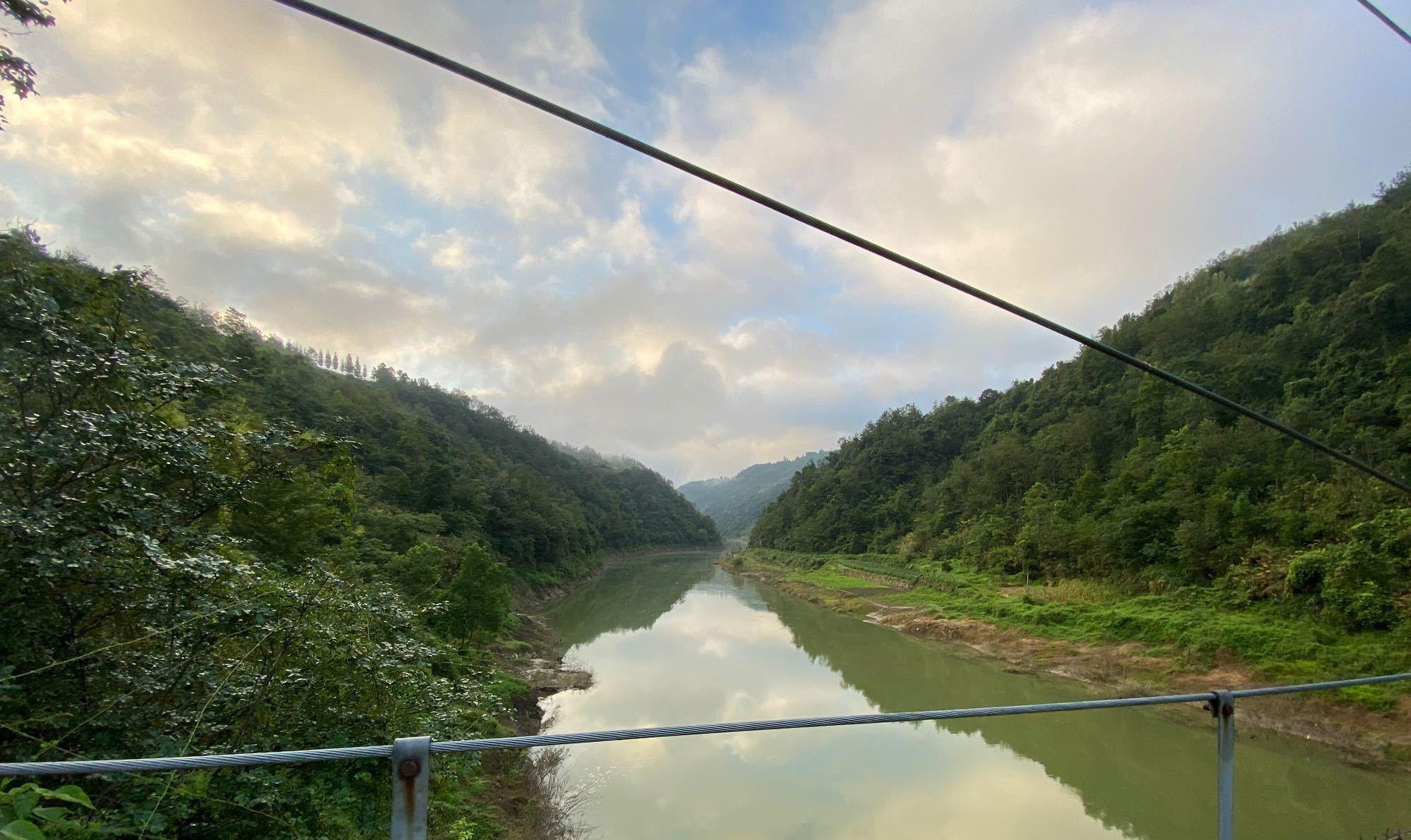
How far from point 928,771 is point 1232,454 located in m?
16.7

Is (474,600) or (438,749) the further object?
(474,600)

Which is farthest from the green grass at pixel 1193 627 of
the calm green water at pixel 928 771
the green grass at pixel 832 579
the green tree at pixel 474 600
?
the green tree at pixel 474 600

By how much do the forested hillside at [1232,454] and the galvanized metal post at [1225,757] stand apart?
14082 millimetres

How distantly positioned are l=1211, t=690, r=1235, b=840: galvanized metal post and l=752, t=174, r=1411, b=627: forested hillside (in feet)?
46.2

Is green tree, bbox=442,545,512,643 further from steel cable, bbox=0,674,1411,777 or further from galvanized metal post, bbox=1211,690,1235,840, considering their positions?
galvanized metal post, bbox=1211,690,1235,840

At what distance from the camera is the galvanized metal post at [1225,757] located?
1749 millimetres

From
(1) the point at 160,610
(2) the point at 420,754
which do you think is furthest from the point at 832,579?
Answer: (2) the point at 420,754

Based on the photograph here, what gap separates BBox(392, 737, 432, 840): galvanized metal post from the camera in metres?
1.20

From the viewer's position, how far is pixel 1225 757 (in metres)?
1.79

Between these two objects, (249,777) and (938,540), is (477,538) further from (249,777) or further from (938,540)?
(249,777)

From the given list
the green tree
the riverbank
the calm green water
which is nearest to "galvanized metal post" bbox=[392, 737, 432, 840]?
the calm green water

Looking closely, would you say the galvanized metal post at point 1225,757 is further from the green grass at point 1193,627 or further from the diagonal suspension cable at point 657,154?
the green grass at point 1193,627

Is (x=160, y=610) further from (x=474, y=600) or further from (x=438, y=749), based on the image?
(x=474, y=600)

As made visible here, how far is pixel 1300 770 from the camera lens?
8945 millimetres
